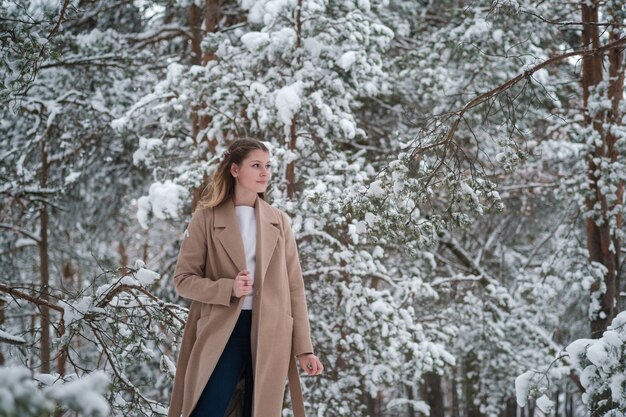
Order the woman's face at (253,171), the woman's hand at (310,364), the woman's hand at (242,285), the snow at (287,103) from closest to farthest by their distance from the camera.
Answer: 1. the woman's hand at (242,285)
2. the woman's hand at (310,364)
3. the woman's face at (253,171)
4. the snow at (287,103)

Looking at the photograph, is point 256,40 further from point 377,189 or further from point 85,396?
point 85,396

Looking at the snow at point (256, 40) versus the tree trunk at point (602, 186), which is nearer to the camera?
the snow at point (256, 40)

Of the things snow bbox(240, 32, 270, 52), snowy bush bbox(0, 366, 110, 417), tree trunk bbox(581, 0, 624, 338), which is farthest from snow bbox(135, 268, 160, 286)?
tree trunk bbox(581, 0, 624, 338)

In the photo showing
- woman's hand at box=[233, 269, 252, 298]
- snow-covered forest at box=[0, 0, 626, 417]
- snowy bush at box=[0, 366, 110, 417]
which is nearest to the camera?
snowy bush at box=[0, 366, 110, 417]

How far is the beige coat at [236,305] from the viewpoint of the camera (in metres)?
3.07

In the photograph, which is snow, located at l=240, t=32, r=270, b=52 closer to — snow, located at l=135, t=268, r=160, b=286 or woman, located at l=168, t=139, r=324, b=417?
woman, located at l=168, t=139, r=324, b=417

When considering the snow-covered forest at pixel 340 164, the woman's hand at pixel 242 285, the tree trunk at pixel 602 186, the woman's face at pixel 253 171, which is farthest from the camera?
the tree trunk at pixel 602 186

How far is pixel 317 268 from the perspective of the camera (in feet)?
24.1

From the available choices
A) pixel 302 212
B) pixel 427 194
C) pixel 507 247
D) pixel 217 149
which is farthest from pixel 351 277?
pixel 507 247

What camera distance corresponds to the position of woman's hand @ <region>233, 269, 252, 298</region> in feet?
9.89

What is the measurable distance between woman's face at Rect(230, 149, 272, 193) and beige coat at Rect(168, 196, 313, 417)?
95mm

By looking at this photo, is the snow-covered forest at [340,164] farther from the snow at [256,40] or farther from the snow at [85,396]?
the snow at [85,396]

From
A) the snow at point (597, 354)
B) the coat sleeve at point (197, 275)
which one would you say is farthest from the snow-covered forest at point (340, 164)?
the coat sleeve at point (197, 275)

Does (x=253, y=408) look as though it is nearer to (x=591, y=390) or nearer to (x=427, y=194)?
(x=427, y=194)
